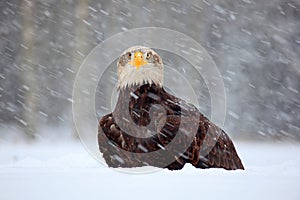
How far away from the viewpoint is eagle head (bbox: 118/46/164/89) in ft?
13.5

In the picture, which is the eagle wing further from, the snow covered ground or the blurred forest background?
the blurred forest background

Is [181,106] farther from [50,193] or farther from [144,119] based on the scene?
[50,193]

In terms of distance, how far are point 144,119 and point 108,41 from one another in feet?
17.7

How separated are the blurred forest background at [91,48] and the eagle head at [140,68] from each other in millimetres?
5069

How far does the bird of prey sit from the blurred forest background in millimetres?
5120

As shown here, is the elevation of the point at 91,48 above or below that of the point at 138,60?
below

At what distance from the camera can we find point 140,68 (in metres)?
4.13

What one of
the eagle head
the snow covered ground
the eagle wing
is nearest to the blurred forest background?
the eagle head

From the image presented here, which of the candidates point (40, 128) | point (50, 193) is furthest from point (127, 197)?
point (40, 128)

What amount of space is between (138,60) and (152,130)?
0.70m

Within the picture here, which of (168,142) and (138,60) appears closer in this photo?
(168,142)

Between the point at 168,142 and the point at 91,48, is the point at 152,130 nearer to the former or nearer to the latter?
the point at 168,142

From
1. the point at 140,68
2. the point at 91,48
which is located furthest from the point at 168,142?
the point at 91,48

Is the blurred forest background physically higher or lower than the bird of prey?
lower
